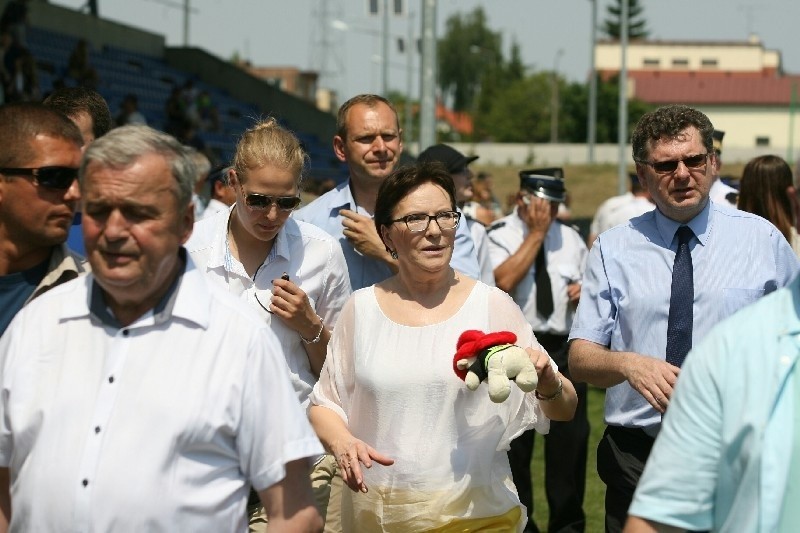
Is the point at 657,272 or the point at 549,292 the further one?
the point at 549,292

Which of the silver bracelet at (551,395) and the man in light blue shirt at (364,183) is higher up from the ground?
the man in light blue shirt at (364,183)

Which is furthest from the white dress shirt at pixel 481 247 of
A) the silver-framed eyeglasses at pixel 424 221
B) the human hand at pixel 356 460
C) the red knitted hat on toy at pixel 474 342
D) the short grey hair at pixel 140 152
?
the short grey hair at pixel 140 152

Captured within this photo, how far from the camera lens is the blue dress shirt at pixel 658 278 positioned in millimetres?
4992

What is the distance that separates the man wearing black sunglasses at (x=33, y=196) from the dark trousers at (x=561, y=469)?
186 inches

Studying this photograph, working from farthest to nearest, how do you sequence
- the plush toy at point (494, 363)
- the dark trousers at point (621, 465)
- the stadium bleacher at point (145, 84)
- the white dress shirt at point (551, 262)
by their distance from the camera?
the stadium bleacher at point (145, 84) → the white dress shirt at point (551, 262) → the dark trousers at point (621, 465) → the plush toy at point (494, 363)

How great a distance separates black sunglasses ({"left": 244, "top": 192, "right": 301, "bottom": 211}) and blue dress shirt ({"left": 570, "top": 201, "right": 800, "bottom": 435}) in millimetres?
1232

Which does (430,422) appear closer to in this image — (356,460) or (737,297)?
(356,460)

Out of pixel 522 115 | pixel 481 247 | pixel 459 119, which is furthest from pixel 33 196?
pixel 459 119

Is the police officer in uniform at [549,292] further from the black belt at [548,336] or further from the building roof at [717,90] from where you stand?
the building roof at [717,90]

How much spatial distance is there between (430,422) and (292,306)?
28.8 inches

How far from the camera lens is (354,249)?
5.86m

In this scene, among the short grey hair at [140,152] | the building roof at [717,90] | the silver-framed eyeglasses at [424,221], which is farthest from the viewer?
the building roof at [717,90]

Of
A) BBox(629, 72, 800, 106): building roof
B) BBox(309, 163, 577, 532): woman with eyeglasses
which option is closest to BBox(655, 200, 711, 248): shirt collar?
BBox(309, 163, 577, 532): woman with eyeglasses

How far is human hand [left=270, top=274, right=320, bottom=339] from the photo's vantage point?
16.2ft
